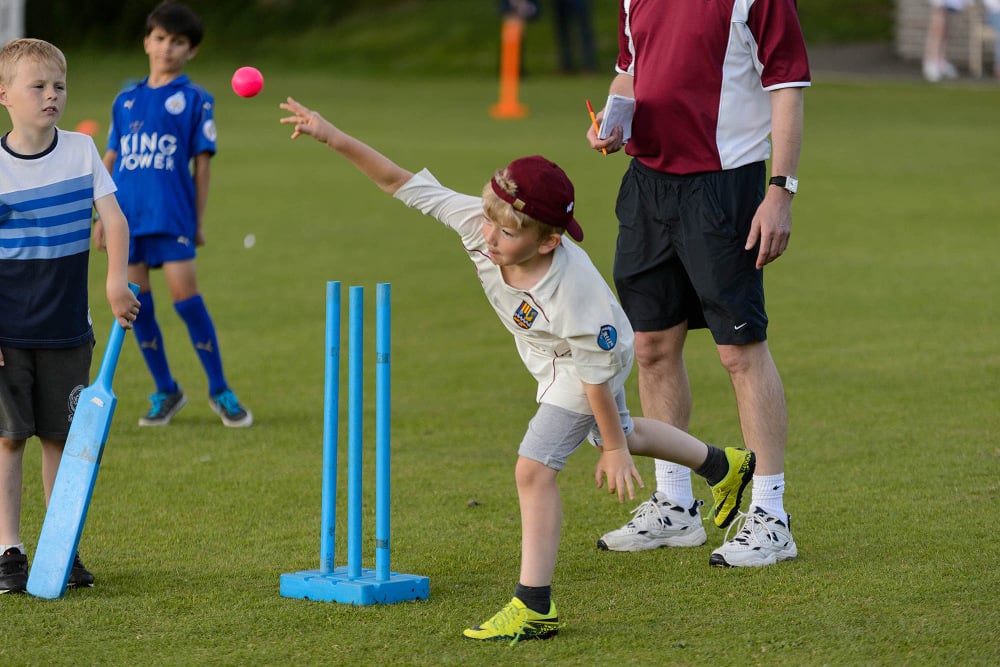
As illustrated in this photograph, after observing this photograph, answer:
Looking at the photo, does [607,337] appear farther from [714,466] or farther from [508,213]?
[714,466]

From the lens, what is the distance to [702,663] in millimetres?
3938

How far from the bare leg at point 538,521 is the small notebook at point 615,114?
4.16 feet

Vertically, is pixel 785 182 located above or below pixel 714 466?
above

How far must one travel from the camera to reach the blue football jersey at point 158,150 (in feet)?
23.1

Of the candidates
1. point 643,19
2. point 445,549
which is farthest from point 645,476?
point 643,19

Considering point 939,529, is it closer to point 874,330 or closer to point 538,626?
point 538,626

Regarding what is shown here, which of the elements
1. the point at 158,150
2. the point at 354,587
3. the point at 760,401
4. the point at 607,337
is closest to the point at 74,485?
the point at 354,587

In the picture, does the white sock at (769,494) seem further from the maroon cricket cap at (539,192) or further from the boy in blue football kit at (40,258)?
the boy in blue football kit at (40,258)

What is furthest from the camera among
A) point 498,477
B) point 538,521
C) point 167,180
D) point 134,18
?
point 134,18

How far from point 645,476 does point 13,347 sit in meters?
2.63

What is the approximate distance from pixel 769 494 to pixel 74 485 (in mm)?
2207

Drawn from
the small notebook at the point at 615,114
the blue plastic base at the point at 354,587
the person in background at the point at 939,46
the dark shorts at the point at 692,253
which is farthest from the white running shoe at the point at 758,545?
the person in background at the point at 939,46

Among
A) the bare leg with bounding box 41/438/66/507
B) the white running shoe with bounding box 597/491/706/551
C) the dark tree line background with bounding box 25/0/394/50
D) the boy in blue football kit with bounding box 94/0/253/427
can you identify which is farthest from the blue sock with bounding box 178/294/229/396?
the dark tree line background with bounding box 25/0/394/50

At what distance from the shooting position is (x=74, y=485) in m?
4.60
